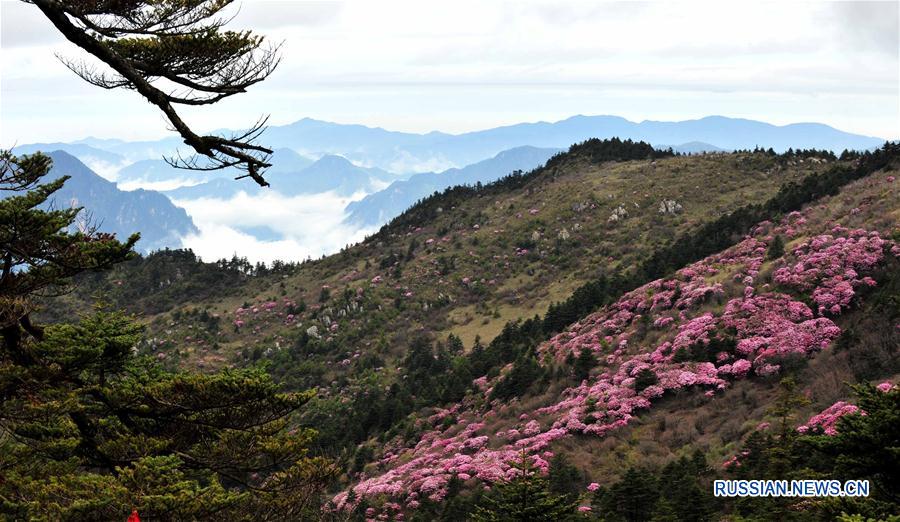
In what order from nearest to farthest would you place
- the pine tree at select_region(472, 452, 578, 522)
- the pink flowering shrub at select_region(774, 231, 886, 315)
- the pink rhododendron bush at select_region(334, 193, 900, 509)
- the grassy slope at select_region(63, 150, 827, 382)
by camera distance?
the pine tree at select_region(472, 452, 578, 522), the pink rhododendron bush at select_region(334, 193, 900, 509), the pink flowering shrub at select_region(774, 231, 886, 315), the grassy slope at select_region(63, 150, 827, 382)

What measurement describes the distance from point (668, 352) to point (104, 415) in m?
22.3

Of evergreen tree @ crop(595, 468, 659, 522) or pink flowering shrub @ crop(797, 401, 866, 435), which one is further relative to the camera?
pink flowering shrub @ crop(797, 401, 866, 435)

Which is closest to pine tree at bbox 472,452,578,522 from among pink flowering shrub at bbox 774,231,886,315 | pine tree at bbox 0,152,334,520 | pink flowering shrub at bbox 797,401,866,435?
pine tree at bbox 0,152,334,520

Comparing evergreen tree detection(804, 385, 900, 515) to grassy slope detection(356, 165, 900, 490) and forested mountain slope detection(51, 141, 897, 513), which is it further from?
forested mountain slope detection(51, 141, 897, 513)

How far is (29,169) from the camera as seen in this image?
9.47 meters

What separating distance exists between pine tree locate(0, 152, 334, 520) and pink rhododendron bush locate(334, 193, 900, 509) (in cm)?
1241

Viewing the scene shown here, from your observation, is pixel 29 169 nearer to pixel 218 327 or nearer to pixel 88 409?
pixel 88 409

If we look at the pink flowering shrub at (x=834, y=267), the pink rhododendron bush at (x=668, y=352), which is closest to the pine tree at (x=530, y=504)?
the pink rhododendron bush at (x=668, y=352)

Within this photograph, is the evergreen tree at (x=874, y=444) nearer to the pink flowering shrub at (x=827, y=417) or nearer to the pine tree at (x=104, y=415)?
the pink flowering shrub at (x=827, y=417)

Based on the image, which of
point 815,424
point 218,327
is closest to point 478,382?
point 815,424

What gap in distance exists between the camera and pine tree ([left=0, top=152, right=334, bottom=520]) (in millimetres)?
8148

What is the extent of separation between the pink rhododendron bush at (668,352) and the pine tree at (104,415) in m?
12.4

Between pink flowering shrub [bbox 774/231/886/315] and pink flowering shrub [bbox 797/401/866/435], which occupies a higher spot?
pink flowering shrub [bbox 774/231/886/315]

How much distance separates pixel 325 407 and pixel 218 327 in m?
21.8
